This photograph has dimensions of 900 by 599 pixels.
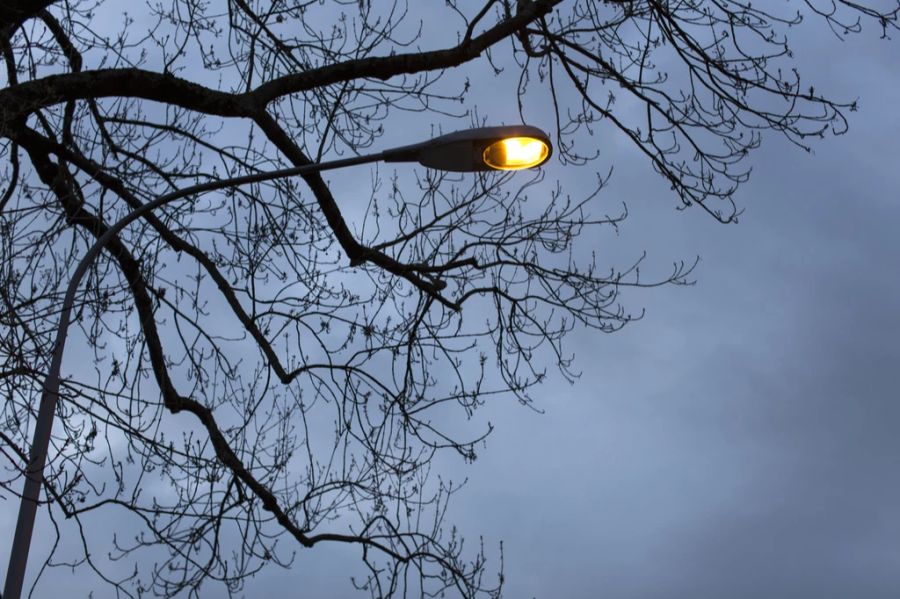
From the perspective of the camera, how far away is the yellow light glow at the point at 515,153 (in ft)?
20.1

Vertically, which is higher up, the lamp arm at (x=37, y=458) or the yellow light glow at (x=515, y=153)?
the yellow light glow at (x=515, y=153)

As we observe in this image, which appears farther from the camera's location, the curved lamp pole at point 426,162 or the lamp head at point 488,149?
the lamp head at point 488,149

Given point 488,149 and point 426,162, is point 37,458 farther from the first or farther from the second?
point 488,149

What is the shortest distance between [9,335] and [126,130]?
10.8ft

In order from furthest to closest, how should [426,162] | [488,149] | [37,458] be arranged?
[426,162] < [488,149] < [37,458]

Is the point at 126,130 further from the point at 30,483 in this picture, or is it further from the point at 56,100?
the point at 30,483

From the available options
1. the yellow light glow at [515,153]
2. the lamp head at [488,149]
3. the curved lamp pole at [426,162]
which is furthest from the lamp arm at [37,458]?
the yellow light glow at [515,153]

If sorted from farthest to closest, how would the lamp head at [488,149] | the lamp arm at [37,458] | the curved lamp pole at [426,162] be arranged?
the lamp head at [488,149] < the curved lamp pole at [426,162] < the lamp arm at [37,458]

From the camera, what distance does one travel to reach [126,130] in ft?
29.6

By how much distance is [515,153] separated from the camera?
6.17 metres

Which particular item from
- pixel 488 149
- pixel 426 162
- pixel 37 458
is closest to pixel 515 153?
pixel 488 149

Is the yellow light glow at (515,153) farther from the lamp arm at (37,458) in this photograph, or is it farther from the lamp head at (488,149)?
the lamp arm at (37,458)

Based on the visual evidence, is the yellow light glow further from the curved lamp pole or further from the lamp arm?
the lamp arm

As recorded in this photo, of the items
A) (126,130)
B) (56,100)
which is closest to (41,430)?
(56,100)
